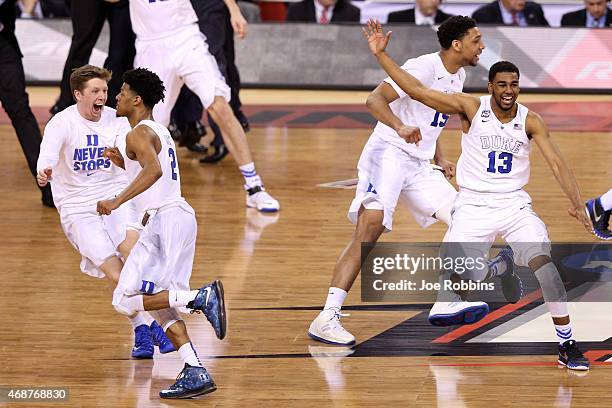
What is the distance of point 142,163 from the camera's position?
6215 millimetres

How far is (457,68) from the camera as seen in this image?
7203 mm

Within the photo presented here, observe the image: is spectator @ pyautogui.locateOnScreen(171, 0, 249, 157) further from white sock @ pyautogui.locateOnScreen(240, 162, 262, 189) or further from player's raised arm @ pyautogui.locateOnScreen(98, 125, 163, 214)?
player's raised arm @ pyautogui.locateOnScreen(98, 125, 163, 214)

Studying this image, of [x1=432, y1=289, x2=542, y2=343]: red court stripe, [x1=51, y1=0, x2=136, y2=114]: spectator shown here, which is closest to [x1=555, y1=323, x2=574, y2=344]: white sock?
[x1=432, y1=289, x2=542, y2=343]: red court stripe

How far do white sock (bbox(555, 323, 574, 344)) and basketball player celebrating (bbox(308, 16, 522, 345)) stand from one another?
1.91 ft

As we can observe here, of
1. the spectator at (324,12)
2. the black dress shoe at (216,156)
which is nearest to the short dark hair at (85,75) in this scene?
the black dress shoe at (216,156)

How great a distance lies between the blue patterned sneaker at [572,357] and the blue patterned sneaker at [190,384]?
5.68ft

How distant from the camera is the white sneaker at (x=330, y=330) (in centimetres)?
680

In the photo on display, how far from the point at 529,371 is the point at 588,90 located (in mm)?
8136

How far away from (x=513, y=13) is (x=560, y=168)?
26.8 ft

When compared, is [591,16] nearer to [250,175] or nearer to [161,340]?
[250,175]

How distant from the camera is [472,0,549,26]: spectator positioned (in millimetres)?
14433

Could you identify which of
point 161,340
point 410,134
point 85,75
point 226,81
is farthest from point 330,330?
point 226,81

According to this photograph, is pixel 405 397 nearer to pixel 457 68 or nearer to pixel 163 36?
pixel 457 68

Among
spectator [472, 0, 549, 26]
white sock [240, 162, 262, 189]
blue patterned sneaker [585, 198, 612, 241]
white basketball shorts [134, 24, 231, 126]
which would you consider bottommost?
spectator [472, 0, 549, 26]
